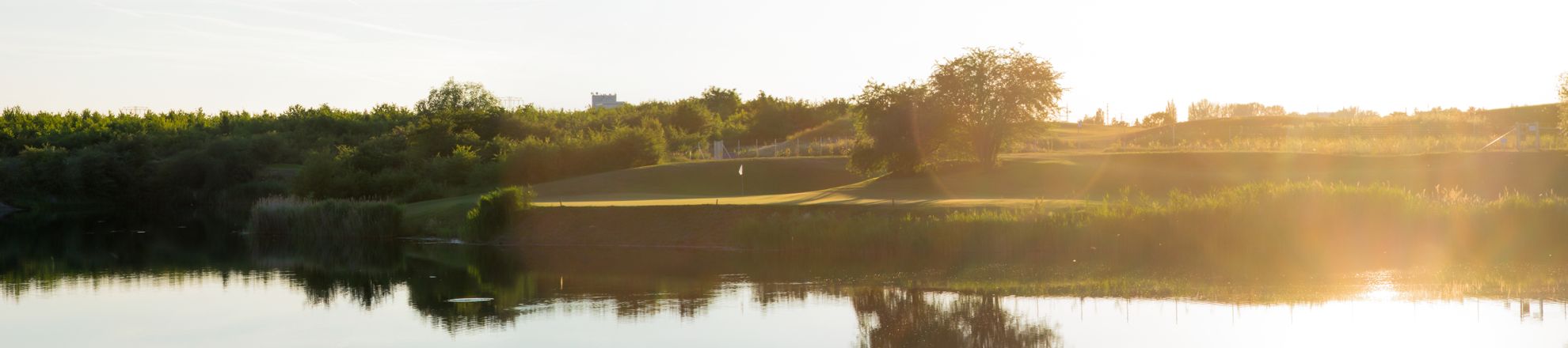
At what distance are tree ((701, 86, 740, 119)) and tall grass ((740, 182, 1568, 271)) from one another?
101 meters

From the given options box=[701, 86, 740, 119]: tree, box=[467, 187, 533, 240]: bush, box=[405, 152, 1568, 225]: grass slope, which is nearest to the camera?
box=[467, 187, 533, 240]: bush

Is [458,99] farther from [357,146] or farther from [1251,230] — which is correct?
[1251,230]

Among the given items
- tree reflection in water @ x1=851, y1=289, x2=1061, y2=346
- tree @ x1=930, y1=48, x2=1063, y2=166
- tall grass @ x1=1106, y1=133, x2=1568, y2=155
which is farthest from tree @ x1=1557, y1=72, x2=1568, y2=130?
tree reflection in water @ x1=851, y1=289, x2=1061, y2=346

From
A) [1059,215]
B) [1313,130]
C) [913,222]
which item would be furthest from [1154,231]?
[1313,130]

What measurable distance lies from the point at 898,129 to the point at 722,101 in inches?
3371

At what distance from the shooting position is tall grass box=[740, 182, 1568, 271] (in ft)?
118

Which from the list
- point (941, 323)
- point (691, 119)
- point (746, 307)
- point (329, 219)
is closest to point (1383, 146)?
point (329, 219)

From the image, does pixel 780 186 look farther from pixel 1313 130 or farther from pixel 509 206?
pixel 1313 130

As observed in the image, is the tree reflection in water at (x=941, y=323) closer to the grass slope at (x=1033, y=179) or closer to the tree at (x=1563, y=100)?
the grass slope at (x=1033, y=179)

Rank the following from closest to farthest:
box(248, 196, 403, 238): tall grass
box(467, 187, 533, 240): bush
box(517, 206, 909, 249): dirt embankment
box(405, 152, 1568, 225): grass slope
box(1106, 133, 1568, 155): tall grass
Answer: box(517, 206, 909, 249): dirt embankment < box(467, 187, 533, 240): bush < box(405, 152, 1568, 225): grass slope < box(248, 196, 403, 238): tall grass < box(1106, 133, 1568, 155): tall grass

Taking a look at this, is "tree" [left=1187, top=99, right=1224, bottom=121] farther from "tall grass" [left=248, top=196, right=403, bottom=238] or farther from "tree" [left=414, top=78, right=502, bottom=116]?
"tall grass" [left=248, top=196, right=403, bottom=238]

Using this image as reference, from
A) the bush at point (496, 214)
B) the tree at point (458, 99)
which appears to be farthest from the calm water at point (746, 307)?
the tree at point (458, 99)

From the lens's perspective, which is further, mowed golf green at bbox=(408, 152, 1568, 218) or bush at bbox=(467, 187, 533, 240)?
mowed golf green at bbox=(408, 152, 1568, 218)

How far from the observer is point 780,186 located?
65875 millimetres
